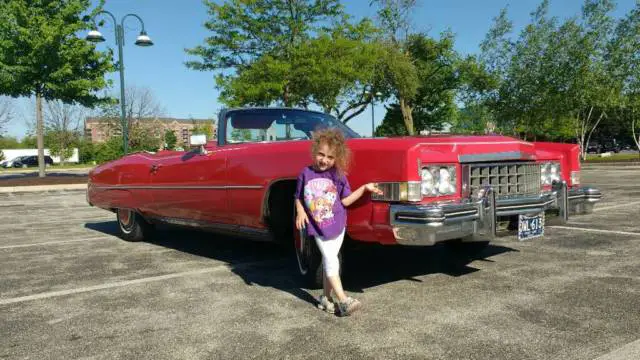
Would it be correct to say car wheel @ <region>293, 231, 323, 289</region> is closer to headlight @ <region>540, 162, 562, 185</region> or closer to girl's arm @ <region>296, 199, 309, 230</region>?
girl's arm @ <region>296, 199, 309, 230</region>

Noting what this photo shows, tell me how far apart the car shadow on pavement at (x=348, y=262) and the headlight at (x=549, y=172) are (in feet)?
3.35

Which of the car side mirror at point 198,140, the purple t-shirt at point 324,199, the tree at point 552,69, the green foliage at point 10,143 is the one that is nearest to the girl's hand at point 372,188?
the purple t-shirt at point 324,199

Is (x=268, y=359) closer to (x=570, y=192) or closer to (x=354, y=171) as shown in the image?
(x=354, y=171)

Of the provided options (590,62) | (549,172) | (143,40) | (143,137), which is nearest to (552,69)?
(590,62)

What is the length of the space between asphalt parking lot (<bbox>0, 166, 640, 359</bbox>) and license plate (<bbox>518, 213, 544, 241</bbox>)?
0.43 meters

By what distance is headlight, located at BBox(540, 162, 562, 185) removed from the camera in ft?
14.0

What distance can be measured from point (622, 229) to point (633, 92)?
86.9ft

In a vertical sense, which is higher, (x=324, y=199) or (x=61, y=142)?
(x=61, y=142)

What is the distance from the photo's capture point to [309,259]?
3.90 meters

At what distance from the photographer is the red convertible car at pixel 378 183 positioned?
10.9 ft

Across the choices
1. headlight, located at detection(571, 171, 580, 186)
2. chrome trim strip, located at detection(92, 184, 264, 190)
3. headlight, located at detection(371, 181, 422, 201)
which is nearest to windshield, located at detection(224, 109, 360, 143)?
chrome trim strip, located at detection(92, 184, 264, 190)

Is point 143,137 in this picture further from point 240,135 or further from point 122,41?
point 240,135

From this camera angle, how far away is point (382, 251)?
5387mm

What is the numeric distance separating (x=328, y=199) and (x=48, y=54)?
1970 centimetres
